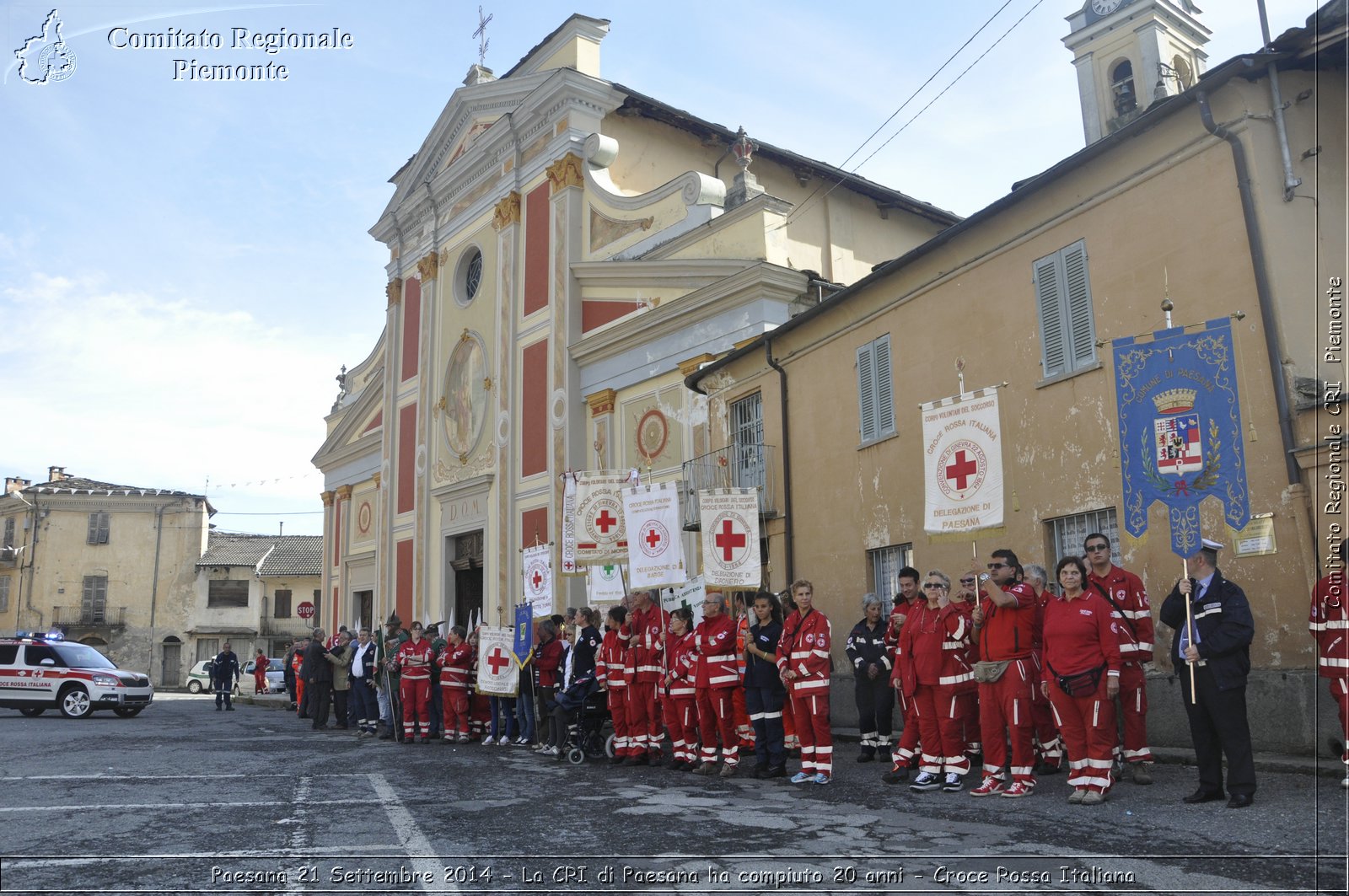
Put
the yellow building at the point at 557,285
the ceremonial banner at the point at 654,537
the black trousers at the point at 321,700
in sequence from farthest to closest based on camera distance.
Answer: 1. the yellow building at the point at 557,285
2. the black trousers at the point at 321,700
3. the ceremonial banner at the point at 654,537

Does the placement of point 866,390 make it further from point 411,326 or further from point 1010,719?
point 411,326

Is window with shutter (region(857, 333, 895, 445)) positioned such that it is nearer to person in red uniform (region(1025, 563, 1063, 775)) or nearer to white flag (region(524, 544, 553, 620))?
person in red uniform (region(1025, 563, 1063, 775))

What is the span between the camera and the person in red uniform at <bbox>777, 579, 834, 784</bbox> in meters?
9.70

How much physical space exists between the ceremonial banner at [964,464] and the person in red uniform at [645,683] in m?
3.61

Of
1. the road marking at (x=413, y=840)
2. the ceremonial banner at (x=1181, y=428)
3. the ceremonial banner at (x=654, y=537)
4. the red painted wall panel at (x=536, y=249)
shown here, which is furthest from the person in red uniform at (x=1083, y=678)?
the red painted wall panel at (x=536, y=249)

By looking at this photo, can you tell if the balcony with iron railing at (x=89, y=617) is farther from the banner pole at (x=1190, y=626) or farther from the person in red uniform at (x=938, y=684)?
the banner pole at (x=1190, y=626)

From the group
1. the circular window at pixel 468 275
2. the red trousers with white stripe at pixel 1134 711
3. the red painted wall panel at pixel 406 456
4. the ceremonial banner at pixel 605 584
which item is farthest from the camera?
the red painted wall panel at pixel 406 456

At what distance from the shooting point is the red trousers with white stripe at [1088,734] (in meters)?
7.75

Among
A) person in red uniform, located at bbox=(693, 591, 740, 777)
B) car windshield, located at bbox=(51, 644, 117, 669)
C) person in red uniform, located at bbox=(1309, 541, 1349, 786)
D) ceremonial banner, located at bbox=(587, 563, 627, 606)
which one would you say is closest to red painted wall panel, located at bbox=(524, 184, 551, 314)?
ceremonial banner, located at bbox=(587, 563, 627, 606)

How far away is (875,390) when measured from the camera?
14.4m

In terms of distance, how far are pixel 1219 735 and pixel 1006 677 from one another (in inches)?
64.2

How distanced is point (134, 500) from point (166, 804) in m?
51.6

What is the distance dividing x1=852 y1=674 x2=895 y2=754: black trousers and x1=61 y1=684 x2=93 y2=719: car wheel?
715 inches

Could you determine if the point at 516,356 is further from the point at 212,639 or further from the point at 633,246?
the point at 212,639
